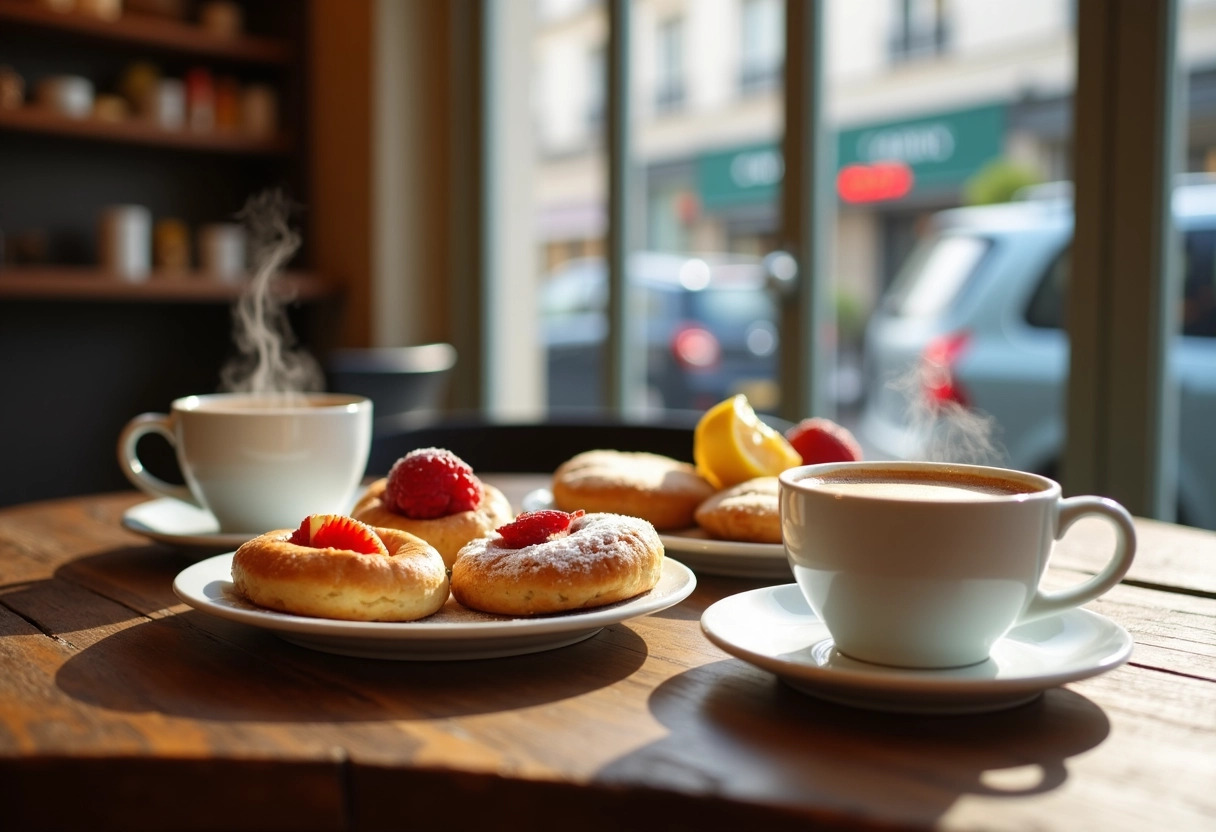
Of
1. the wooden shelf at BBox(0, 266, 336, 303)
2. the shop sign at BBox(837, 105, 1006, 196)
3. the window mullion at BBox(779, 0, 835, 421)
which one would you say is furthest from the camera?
the wooden shelf at BBox(0, 266, 336, 303)

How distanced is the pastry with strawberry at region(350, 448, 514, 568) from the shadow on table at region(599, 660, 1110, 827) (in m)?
0.24

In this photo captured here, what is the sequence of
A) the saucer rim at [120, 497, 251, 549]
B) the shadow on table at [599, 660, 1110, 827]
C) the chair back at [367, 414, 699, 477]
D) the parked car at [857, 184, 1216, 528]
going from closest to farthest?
the shadow on table at [599, 660, 1110, 827] < the saucer rim at [120, 497, 251, 549] < the chair back at [367, 414, 699, 477] < the parked car at [857, 184, 1216, 528]

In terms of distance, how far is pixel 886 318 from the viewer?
9.70 feet

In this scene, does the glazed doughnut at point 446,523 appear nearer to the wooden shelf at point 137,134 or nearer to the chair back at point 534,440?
the chair back at point 534,440

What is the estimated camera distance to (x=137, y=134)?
11.2ft

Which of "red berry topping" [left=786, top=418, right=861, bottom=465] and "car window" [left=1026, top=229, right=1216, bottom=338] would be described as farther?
"car window" [left=1026, top=229, right=1216, bottom=338]

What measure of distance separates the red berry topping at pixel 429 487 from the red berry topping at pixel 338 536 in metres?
0.12

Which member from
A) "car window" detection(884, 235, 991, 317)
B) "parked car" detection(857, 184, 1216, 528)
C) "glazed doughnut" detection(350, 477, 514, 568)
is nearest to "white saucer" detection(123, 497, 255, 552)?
"glazed doughnut" detection(350, 477, 514, 568)

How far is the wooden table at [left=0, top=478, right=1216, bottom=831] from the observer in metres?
0.50

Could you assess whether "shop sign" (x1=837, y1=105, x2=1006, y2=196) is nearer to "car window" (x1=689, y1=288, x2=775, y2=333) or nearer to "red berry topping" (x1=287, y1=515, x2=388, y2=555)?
Result: "car window" (x1=689, y1=288, x2=775, y2=333)

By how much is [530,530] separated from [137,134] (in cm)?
318

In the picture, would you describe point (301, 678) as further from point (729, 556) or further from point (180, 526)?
point (180, 526)

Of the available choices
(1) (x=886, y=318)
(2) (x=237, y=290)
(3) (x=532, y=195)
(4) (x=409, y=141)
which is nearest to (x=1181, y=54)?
(1) (x=886, y=318)

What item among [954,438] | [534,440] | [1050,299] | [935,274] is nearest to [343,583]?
[954,438]
